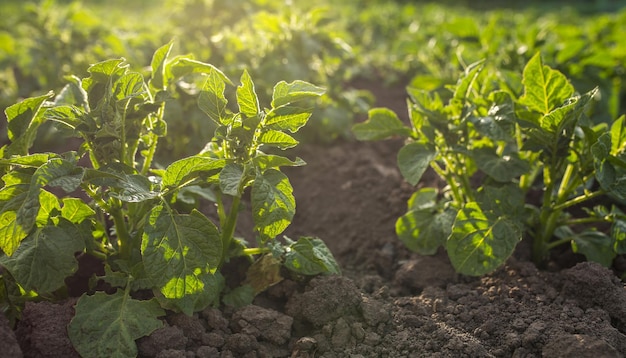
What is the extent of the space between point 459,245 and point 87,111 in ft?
5.04

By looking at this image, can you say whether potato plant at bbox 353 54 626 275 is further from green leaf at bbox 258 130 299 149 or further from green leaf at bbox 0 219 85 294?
green leaf at bbox 0 219 85 294

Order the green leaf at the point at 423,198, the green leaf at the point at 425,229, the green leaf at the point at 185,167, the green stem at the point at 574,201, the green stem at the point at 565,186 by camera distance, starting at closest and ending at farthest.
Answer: the green leaf at the point at 185,167
the green stem at the point at 574,201
the green stem at the point at 565,186
the green leaf at the point at 425,229
the green leaf at the point at 423,198

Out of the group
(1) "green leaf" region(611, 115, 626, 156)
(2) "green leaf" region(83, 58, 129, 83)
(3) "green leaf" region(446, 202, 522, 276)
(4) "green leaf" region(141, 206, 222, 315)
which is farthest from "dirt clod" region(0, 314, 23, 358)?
(1) "green leaf" region(611, 115, 626, 156)

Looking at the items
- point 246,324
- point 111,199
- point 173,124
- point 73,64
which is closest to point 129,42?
point 73,64

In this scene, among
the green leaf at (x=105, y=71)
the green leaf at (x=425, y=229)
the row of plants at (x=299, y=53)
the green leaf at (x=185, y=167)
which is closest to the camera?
the green leaf at (x=185, y=167)

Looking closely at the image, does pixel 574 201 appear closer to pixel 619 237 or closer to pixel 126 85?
pixel 619 237

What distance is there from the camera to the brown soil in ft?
6.89

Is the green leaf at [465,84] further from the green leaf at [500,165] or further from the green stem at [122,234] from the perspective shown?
the green stem at [122,234]

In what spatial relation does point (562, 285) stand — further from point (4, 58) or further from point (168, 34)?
point (4, 58)

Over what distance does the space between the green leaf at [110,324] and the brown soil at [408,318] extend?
6cm

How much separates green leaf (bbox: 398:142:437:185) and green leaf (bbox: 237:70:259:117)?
2.38ft

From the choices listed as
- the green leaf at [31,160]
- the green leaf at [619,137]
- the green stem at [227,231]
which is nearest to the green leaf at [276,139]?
the green stem at [227,231]

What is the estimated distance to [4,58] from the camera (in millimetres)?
6105

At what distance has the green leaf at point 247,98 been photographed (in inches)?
84.1
